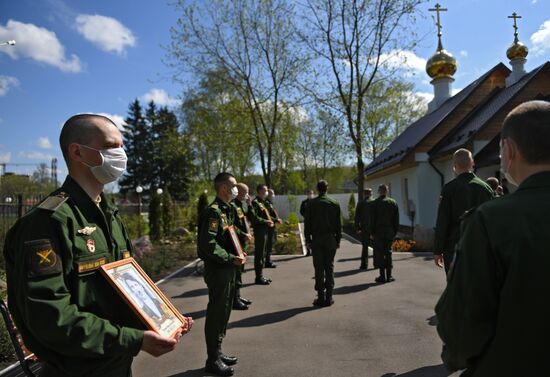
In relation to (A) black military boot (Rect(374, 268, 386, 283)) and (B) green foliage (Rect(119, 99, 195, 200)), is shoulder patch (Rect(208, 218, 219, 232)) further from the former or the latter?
(B) green foliage (Rect(119, 99, 195, 200))

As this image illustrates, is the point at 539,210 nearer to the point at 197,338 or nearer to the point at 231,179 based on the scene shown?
the point at 231,179

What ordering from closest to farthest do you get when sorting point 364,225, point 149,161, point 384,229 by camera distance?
point 384,229 < point 364,225 < point 149,161

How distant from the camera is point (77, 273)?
181cm

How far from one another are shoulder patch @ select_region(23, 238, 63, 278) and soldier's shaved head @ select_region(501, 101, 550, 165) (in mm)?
2073

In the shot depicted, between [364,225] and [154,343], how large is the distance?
33.3 ft

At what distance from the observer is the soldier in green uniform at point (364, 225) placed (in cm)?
1092

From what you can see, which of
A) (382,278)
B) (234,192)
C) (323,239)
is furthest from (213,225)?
(382,278)

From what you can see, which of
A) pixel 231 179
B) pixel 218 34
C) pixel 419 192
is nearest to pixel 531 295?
pixel 231 179

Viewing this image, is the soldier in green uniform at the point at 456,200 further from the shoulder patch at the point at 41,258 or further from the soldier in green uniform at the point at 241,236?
the shoulder patch at the point at 41,258

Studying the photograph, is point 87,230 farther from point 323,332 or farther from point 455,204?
point 323,332

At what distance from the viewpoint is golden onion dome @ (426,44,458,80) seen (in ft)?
85.5

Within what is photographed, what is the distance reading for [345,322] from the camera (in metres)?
6.18

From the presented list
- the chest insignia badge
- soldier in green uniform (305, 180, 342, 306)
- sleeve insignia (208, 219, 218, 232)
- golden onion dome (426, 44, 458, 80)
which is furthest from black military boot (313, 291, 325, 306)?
golden onion dome (426, 44, 458, 80)

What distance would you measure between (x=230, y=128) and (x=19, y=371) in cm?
1724
